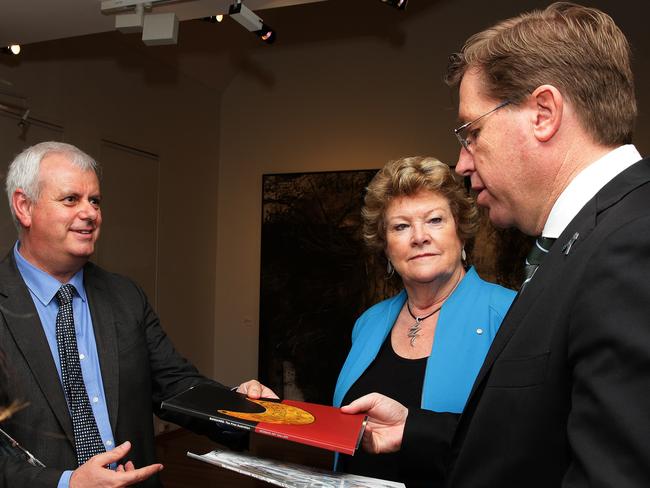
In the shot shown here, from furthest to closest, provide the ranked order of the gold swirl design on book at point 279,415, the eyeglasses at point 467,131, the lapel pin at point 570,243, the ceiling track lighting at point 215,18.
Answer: the ceiling track lighting at point 215,18, the gold swirl design on book at point 279,415, the eyeglasses at point 467,131, the lapel pin at point 570,243

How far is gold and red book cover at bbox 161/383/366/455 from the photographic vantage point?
4.05 ft

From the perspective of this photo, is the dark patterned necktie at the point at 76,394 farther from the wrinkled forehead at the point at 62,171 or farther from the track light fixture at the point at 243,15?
the track light fixture at the point at 243,15

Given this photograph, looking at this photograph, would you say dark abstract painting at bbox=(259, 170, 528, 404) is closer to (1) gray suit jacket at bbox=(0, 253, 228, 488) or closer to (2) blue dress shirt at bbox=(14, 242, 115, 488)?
(1) gray suit jacket at bbox=(0, 253, 228, 488)

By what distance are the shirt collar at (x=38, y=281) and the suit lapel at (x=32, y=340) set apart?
5cm

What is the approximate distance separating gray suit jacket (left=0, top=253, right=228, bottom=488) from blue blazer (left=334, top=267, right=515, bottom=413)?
2.20 feet

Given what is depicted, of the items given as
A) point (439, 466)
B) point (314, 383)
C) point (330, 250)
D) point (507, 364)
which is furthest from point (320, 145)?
point (507, 364)

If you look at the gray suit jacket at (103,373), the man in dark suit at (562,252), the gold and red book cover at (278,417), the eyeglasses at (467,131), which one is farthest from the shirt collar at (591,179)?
the gray suit jacket at (103,373)

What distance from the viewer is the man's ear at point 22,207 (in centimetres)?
217

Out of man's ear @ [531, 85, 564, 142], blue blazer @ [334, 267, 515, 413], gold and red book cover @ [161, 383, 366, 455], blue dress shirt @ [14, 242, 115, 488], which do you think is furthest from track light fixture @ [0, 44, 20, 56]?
man's ear @ [531, 85, 564, 142]

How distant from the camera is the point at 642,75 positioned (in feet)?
19.4

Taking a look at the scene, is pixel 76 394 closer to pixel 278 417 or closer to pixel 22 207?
pixel 22 207

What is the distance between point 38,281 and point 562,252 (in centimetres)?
184

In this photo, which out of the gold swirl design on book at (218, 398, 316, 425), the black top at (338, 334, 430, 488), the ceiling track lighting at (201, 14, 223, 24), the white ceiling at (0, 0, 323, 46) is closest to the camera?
the gold swirl design on book at (218, 398, 316, 425)

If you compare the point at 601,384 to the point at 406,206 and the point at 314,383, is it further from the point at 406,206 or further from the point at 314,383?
the point at 314,383
